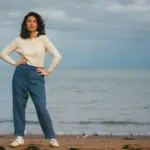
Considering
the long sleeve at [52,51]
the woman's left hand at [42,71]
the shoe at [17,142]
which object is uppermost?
the long sleeve at [52,51]

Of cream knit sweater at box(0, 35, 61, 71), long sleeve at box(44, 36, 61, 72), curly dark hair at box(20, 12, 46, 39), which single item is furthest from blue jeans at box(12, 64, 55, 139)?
curly dark hair at box(20, 12, 46, 39)

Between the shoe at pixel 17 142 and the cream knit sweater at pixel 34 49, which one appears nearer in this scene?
the cream knit sweater at pixel 34 49

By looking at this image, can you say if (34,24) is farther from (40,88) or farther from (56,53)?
(40,88)

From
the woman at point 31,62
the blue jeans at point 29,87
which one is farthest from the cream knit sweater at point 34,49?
the blue jeans at point 29,87

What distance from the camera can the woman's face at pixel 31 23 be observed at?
269 inches

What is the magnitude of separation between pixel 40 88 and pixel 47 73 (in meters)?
0.25

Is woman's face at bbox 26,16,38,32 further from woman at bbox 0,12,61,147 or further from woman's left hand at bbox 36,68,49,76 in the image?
woman's left hand at bbox 36,68,49,76

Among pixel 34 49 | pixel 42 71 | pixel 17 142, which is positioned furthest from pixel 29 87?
pixel 17 142

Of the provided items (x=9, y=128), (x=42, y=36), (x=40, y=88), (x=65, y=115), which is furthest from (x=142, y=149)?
(x=65, y=115)

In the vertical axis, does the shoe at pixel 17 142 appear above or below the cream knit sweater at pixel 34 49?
below

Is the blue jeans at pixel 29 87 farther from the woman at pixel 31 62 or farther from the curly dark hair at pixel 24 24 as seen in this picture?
the curly dark hair at pixel 24 24

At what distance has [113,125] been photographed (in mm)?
16719

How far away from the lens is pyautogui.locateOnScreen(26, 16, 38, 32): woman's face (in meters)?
6.84

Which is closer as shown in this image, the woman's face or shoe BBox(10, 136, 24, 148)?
the woman's face
